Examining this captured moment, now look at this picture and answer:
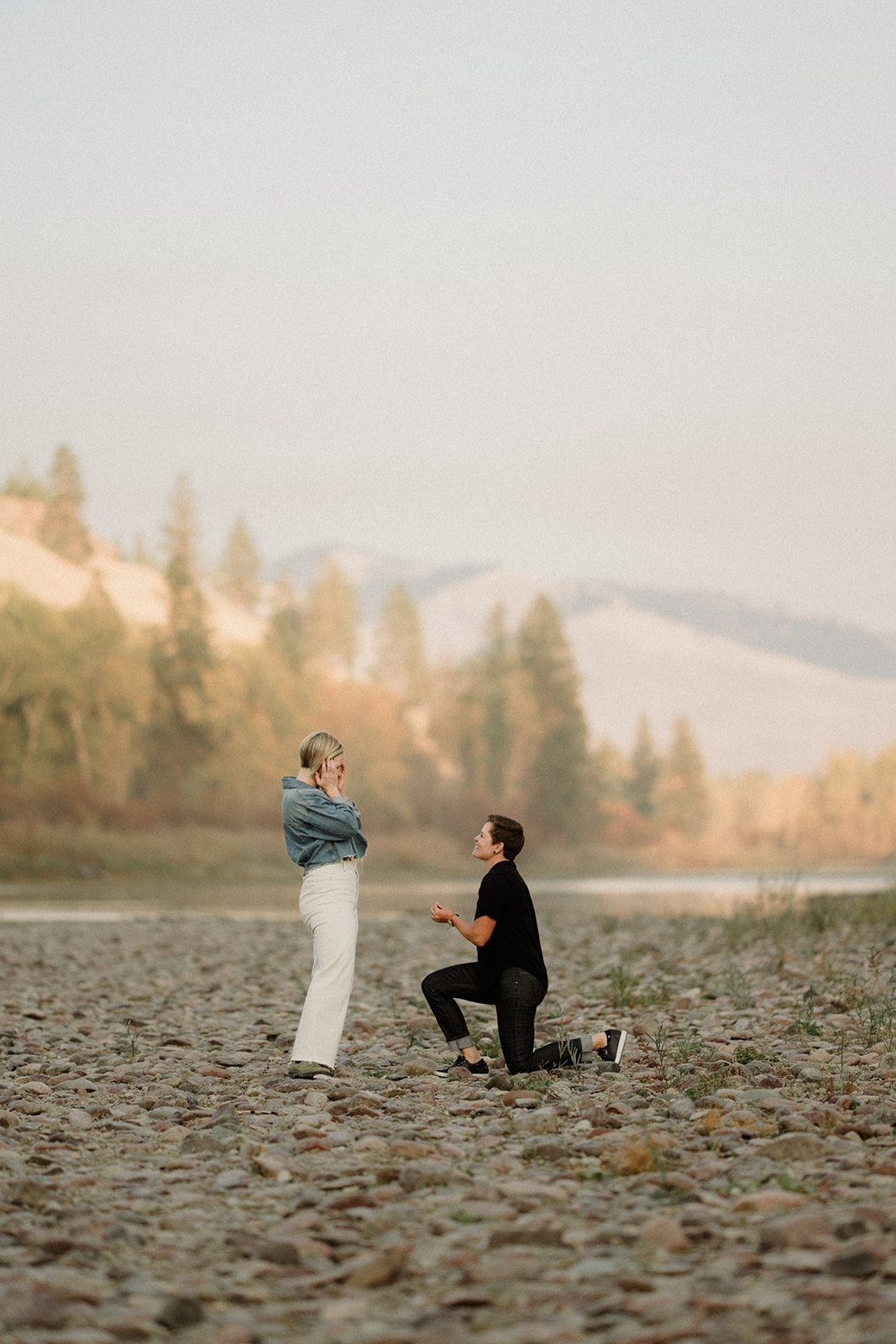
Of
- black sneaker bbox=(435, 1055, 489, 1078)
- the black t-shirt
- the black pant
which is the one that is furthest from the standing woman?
the black t-shirt

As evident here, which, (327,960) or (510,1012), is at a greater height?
(327,960)

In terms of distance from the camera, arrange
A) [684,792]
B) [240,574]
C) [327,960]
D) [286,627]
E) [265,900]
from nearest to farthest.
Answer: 1. [327,960]
2. [265,900]
3. [286,627]
4. [684,792]
5. [240,574]

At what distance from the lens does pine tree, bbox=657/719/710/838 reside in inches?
5389

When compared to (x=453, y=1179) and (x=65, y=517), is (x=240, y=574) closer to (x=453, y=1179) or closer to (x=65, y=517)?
(x=65, y=517)

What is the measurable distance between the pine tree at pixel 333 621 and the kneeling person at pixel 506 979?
393ft

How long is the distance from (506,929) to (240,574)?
149792 mm

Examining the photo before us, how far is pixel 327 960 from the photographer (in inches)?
361

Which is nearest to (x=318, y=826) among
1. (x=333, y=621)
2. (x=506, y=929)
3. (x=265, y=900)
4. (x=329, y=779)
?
(x=329, y=779)

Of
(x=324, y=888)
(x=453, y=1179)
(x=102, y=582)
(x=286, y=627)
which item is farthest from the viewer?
(x=286, y=627)

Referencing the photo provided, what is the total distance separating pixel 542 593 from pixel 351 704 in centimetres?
1846

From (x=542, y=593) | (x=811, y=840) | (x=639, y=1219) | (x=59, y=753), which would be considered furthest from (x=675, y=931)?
(x=811, y=840)

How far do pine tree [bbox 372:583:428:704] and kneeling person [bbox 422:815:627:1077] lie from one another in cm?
11202

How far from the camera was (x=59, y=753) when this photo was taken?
8706cm

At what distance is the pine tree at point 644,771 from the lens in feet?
471
